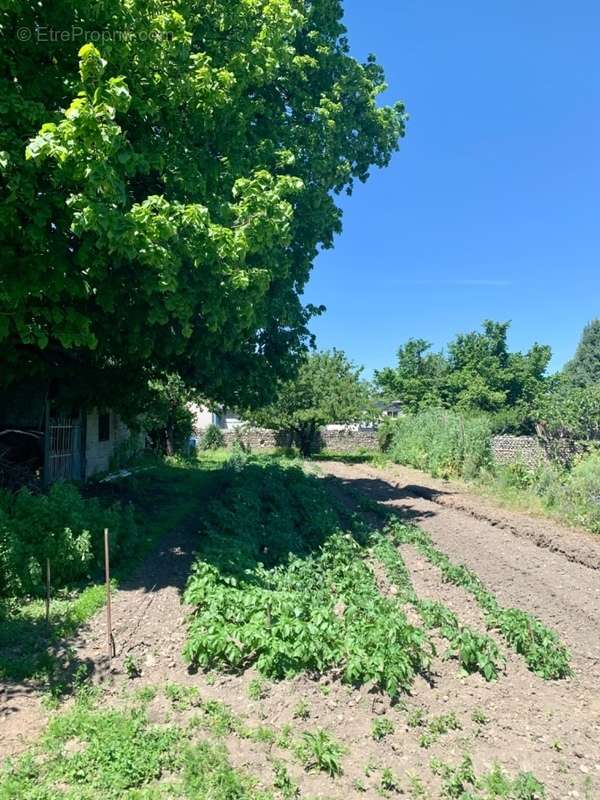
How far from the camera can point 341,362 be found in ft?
110

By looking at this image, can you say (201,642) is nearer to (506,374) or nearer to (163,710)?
(163,710)

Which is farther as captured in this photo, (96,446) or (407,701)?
(96,446)

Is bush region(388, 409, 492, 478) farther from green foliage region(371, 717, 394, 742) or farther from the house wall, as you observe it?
green foliage region(371, 717, 394, 742)

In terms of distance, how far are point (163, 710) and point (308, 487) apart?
1042 cm

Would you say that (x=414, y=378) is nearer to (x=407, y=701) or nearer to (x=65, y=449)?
(x=65, y=449)

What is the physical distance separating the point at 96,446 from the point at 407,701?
15098 millimetres

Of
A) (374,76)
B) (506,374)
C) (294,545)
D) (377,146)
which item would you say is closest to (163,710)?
(294,545)

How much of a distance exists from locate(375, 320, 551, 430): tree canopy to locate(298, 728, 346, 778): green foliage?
119 ft

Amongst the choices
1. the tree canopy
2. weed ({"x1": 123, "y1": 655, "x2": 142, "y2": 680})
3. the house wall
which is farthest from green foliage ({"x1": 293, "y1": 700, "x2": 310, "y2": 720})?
the tree canopy

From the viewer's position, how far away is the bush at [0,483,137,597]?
249 inches

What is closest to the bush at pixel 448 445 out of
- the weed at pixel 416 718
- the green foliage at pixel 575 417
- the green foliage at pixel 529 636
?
the green foliage at pixel 575 417

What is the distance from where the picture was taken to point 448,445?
21.7 metres

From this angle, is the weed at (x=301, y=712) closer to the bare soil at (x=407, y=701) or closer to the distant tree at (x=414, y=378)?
the bare soil at (x=407, y=701)

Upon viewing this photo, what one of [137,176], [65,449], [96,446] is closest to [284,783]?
[137,176]
